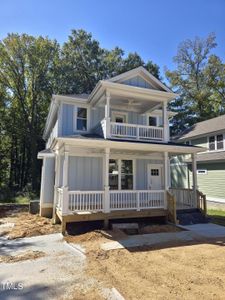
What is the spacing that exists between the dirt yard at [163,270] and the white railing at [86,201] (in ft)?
6.52

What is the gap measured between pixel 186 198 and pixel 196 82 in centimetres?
2612

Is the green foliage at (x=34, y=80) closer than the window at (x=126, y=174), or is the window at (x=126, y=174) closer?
the window at (x=126, y=174)

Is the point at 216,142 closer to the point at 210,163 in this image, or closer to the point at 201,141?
the point at 201,141

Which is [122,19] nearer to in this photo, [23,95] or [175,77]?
[23,95]

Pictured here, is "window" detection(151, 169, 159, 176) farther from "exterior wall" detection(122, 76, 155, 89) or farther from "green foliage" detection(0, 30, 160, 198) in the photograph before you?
"green foliage" detection(0, 30, 160, 198)

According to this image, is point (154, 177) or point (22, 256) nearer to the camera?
point (22, 256)

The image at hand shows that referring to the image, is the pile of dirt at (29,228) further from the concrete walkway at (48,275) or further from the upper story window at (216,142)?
the upper story window at (216,142)

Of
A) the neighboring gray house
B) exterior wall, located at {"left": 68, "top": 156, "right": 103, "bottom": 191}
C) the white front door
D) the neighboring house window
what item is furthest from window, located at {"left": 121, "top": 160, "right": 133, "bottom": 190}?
the neighboring house window

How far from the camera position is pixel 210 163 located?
17922 millimetres

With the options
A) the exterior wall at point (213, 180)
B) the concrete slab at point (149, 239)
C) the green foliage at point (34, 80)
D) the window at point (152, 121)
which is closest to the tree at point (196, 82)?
the green foliage at point (34, 80)

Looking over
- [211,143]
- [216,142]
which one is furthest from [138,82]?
[211,143]

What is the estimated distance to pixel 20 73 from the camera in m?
26.0

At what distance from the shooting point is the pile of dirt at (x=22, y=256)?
6.05 m

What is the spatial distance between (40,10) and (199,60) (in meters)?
28.8
